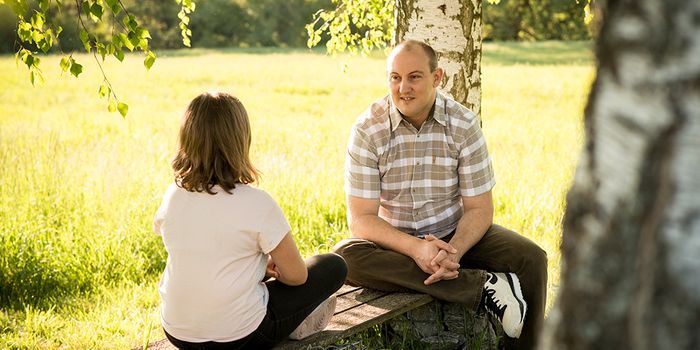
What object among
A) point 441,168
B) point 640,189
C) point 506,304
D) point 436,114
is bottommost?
point 506,304

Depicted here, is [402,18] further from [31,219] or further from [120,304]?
[31,219]

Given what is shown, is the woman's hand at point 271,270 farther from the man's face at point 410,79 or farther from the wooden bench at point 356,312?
the man's face at point 410,79

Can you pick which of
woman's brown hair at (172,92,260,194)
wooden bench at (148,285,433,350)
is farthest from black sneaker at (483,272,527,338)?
woman's brown hair at (172,92,260,194)

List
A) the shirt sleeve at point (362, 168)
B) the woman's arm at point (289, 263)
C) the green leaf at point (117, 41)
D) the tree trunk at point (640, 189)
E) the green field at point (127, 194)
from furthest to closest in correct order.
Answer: the green field at point (127, 194)
the shirt sleeve at point (362, 168)
the green leaf at point (117, 41)
the woman's arm at point (289, 263)
the tree trunk at point (640, 189)

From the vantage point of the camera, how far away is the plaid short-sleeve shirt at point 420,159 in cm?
411

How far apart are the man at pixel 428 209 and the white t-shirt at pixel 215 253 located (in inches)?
40.8

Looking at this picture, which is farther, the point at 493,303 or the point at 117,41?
the point at 493,303

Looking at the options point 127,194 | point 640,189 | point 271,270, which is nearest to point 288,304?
point 271,270

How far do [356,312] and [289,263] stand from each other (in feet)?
2.18

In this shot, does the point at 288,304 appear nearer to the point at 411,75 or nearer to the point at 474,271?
the point at 474,271

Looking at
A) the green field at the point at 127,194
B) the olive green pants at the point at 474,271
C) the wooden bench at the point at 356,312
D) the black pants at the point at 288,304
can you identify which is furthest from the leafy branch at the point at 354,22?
the black pants at the point at 288,304

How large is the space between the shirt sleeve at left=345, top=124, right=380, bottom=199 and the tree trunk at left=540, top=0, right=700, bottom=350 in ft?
8.72

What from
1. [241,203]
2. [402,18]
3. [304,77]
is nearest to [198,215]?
[241,203]

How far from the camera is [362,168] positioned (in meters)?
4.09
